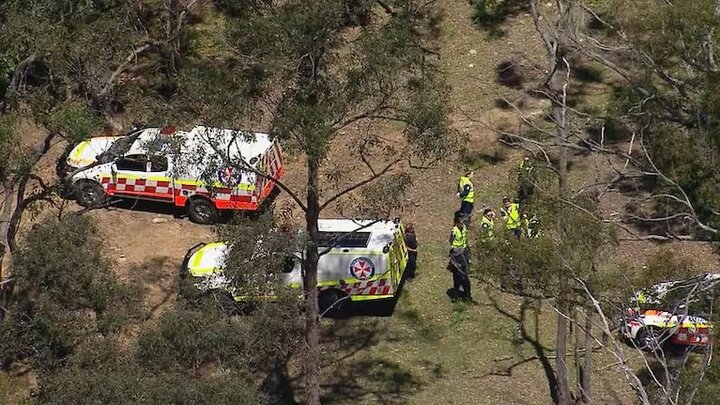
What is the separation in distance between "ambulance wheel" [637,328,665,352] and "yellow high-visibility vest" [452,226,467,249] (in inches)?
144

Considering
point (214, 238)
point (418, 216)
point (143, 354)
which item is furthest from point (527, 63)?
point (143, 354)

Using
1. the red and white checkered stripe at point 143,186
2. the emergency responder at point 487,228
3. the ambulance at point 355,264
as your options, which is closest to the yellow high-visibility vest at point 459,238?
the emergency responder at point 487,228

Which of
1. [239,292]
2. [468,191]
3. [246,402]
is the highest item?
[468,191]

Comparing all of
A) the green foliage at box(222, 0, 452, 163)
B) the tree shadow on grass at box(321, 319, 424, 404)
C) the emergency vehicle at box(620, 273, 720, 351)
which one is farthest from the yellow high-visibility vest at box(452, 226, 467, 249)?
the green foliage at box(222, 0, 452, 163)

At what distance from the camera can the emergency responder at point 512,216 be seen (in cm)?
2019

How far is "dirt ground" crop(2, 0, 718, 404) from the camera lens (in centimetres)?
2103

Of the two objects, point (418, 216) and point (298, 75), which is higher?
point (298, 75)

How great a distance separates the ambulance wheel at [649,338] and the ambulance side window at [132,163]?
1061 centimetres

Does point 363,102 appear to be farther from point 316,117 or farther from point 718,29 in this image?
point 718,29

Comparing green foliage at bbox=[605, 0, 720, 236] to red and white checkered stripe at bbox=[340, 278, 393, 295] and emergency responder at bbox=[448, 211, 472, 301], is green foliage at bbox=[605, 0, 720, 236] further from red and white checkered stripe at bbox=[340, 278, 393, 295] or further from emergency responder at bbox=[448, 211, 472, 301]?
red and white checkered stripe at bbox=[340, 278, 393, 295]

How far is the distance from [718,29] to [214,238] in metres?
10.9

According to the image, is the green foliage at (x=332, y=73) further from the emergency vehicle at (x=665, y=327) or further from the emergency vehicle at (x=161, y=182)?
the emergency vehicle at (x=161, y=182)

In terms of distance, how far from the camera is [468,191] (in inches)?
982

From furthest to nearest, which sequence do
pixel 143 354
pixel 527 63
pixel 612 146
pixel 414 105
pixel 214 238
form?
1. pixel 527 63
2. pixel 612 146
3. pixel 214 238
4. pixel 414 105
5. pixel 143 354
